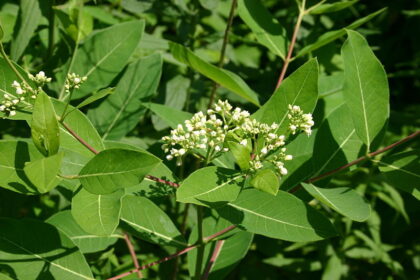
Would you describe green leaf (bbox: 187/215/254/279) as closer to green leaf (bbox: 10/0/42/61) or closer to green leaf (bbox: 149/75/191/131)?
green leaf (bbox: 149/75/191/131)

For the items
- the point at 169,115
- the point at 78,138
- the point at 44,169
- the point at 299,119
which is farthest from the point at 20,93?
the point at 299,119

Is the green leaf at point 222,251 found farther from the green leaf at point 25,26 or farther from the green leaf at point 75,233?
the green leaf at point 25,26

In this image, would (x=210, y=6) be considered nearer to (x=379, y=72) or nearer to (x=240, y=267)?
(x=379, y=72)

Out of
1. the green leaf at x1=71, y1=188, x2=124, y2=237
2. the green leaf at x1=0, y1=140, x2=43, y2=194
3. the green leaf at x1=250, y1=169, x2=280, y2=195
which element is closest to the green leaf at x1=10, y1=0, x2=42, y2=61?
the green leaf at x1=0, y1=140, x2=43, y2=194

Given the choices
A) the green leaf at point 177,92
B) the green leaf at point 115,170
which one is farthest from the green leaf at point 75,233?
the green leaf at point 177,92

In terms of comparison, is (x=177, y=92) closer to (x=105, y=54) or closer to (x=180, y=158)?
(x=105, y=54)

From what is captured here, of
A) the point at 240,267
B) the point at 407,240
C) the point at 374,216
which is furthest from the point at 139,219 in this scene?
the point at 407,240
